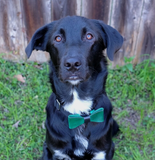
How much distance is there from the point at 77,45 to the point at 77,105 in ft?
2.04

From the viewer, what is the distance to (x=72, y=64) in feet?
6.00

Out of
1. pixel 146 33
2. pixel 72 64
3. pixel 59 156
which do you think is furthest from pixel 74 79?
pixel 146 33

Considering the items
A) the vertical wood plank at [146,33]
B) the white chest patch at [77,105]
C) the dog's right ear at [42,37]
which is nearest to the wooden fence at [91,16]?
the vertical wood plank at [146,33]

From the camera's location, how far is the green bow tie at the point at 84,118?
2107 mm

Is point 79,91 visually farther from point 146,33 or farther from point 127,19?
point 146,33

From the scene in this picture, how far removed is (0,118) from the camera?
313 cm

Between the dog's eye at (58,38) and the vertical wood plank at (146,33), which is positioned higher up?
the dog's eye at (58,38)

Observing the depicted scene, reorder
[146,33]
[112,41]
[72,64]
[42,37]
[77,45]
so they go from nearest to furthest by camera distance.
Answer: [72,64], [77,45], [112,41], [42,37], [146,33]

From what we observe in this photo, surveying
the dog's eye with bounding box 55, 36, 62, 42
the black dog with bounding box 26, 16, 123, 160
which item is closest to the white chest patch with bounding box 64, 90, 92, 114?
the black dog with bounding box 26, 16, 123, 160

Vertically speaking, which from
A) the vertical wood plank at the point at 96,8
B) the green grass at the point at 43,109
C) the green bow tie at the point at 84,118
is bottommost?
the green grass at the point at 43,109

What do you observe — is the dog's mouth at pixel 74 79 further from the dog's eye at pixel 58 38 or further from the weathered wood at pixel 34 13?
the weathered wood at pixel 34 13

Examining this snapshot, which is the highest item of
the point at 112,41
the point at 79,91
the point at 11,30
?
the point at 112,41

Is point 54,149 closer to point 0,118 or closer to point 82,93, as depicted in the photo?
point 82,93

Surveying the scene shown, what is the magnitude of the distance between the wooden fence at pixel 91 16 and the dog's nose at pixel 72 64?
5.67ft
